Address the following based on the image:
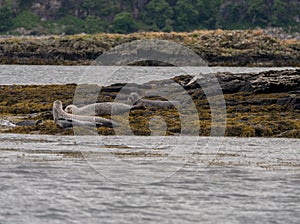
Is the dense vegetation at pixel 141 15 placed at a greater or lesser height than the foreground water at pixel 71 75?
greater

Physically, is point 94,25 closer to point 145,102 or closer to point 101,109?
point 145,102

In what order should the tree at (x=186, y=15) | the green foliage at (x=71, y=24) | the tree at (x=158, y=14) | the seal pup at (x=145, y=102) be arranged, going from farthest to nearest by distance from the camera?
the tree at (x=186, y=15)
the tree at (x=158, y=14)
the green foliage at (x=71, y=24)
the seal pup at (x=145, y=102)

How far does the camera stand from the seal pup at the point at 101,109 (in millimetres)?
24766

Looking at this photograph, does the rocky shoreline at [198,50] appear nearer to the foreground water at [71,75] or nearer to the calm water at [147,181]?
the foreground water at [71,75]

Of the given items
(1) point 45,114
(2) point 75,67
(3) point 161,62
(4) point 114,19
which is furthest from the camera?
(4) point 114,19

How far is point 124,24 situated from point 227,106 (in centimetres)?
12620

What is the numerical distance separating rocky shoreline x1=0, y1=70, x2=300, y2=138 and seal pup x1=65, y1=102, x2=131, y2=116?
0.36 metres

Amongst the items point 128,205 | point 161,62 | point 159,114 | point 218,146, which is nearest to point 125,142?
point 218,146

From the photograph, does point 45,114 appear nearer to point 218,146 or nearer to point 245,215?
point 218,146

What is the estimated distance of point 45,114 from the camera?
25312 mm

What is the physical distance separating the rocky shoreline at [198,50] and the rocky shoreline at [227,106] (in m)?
47.9

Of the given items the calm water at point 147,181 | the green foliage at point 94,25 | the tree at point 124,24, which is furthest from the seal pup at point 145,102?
the tree at point 124,24

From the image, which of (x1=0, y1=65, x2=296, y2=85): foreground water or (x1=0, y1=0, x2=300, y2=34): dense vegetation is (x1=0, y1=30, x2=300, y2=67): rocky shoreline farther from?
(x1=0, y1=0, x2=300, y2=34): dense vegetation

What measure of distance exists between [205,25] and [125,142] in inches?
5563
